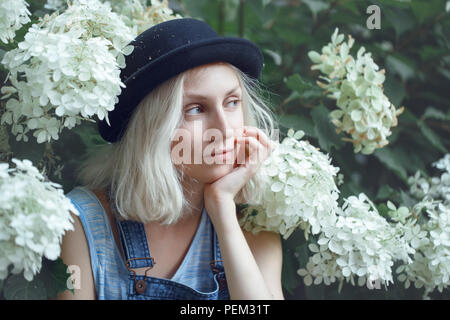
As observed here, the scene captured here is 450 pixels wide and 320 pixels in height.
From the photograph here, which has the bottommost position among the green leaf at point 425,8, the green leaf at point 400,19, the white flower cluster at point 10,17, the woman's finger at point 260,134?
the woman's finger at point 260,134

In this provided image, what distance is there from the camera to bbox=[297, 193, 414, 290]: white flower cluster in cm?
137

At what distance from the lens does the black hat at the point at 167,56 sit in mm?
1274

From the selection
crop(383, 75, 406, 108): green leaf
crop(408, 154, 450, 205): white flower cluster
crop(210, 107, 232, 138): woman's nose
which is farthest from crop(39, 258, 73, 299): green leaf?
crop(383, 75, 406, 108): green leaf

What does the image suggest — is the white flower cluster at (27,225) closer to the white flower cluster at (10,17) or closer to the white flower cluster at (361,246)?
the white flower cluster at (10,17)

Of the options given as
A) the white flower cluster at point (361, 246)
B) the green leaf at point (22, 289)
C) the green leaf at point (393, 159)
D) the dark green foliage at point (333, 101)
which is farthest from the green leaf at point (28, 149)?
the green leaf at point (393, 159)

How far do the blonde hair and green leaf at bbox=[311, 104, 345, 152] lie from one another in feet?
1.27

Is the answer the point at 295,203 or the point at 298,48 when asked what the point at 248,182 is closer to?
the point at 295,203

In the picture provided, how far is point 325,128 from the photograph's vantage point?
1.75 meters

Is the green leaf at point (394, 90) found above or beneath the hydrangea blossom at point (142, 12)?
beneath

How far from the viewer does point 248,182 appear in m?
1.42

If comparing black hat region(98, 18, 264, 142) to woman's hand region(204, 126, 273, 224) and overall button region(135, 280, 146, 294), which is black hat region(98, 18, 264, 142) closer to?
woman's hand region(204, 126, 273, 224)

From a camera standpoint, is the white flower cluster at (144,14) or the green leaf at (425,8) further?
the green leaf at (425,8)

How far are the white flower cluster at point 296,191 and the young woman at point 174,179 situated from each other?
4cm
